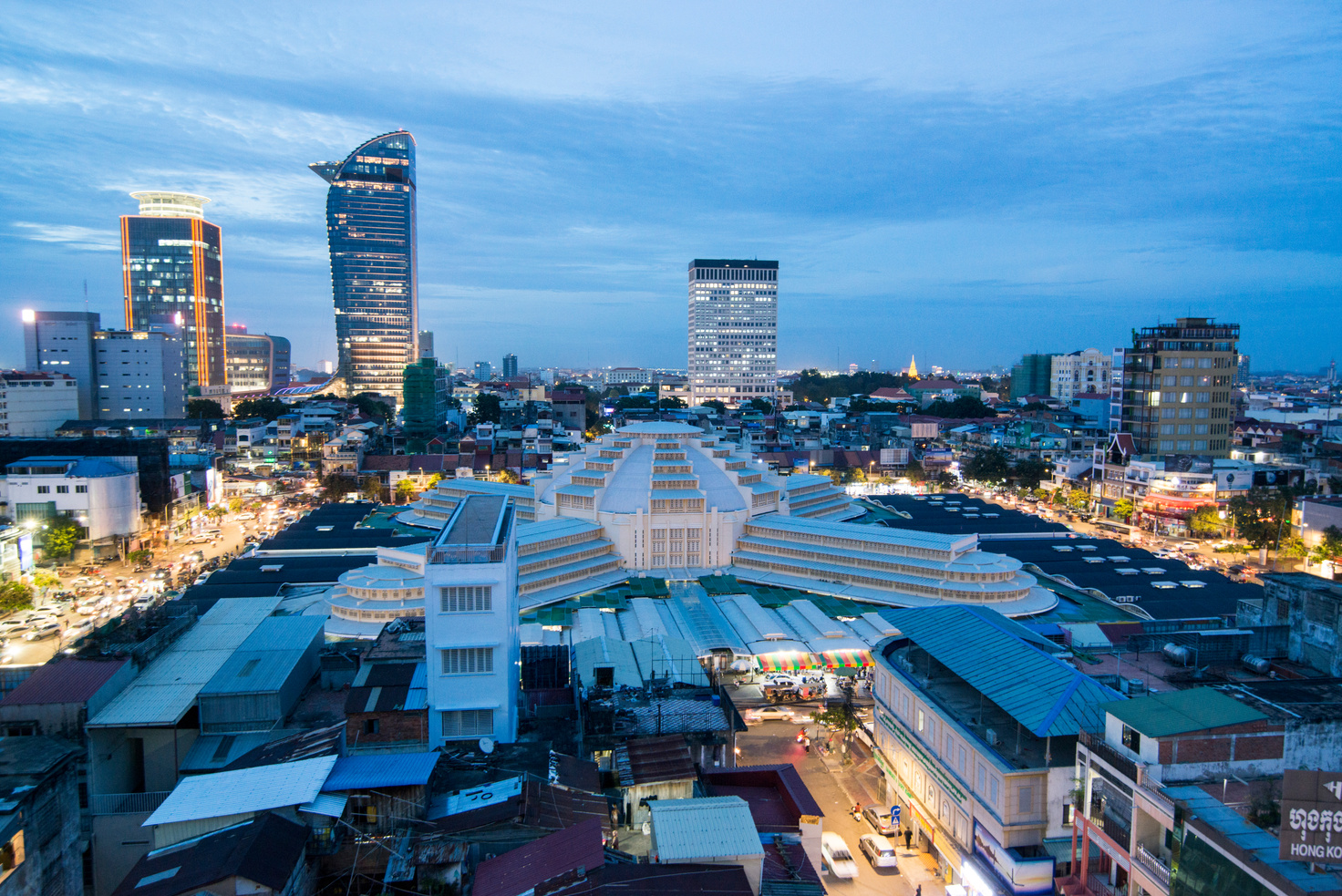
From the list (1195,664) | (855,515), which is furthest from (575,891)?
(855,515)

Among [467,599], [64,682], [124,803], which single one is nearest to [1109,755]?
[467,599]

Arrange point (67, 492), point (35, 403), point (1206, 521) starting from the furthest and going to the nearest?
point (35, 403)
point (1206, 521)
point (67, 492)

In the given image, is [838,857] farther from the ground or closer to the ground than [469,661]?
closer to the ground

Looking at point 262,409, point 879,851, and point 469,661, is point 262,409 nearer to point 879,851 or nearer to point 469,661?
point 469,661

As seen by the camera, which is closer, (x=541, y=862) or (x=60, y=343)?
(x=541, y=862)

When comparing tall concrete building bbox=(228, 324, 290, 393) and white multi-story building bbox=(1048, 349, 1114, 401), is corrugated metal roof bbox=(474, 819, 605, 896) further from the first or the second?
tall concrete building bbox=(228, 324, 290, 393)

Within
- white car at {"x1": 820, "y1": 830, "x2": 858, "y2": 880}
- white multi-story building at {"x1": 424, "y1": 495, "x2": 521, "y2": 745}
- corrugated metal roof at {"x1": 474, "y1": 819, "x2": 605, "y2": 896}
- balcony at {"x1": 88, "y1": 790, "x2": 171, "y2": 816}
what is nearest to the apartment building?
white car at {"x1": 820, "y1": 830, "x2": 858, "y2": 880}

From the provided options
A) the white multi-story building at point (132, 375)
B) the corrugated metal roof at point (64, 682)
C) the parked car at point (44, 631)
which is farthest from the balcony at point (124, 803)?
the white multi-story building at point (132, 375)
